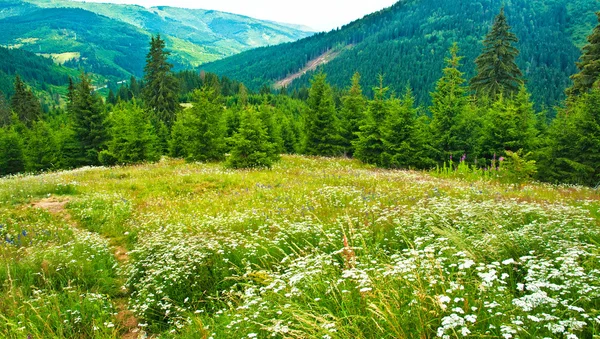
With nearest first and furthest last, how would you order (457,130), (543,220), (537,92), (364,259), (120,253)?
(364,259) → (543,220) → (120,253) → (457,130) → (537,92)

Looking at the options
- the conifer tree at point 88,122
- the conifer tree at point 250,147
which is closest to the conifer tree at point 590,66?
the conifer tree at point 250,147

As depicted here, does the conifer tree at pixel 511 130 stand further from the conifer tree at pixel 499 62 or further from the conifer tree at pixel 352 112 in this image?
the conifer tree at pixel 499 62

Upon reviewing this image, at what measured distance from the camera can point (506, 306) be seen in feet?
8.60

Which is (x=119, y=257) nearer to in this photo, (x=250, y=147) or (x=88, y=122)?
(x=250, y=147)

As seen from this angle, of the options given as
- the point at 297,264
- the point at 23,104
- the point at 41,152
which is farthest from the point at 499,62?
the point at 23,104

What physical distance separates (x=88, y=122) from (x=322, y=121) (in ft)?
80.0

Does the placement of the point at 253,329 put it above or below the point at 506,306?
below

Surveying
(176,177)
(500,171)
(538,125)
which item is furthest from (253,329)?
(538,125)

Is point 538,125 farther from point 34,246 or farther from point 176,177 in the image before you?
point 34,246

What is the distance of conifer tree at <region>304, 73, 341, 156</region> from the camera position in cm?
2697

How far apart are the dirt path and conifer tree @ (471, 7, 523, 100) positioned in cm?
3464

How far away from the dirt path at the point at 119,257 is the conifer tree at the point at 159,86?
123ft

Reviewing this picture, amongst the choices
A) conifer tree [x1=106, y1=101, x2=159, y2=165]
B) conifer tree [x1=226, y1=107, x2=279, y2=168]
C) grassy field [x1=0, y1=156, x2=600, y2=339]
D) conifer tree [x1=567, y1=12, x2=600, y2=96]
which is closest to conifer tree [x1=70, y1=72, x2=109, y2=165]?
conifer tree [x1=106, y1=101, x2=159, y2=165]

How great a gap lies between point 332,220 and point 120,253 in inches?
198
